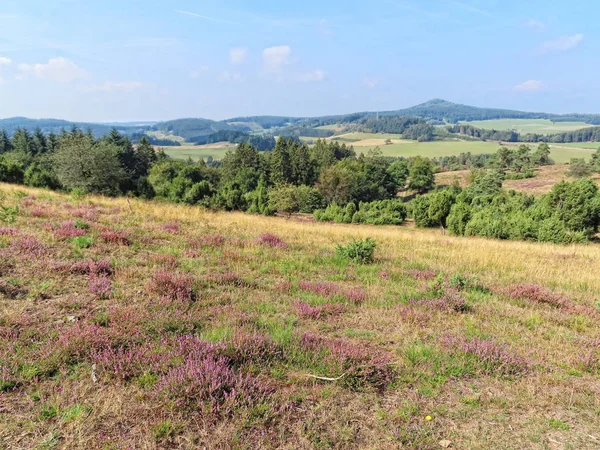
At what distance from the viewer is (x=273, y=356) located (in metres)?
4.98

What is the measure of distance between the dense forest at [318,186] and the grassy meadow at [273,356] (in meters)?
30.9

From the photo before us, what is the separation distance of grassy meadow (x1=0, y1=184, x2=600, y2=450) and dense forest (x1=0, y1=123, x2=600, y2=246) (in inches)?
1218

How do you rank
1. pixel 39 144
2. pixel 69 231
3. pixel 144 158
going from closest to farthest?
pixel 69 231 < pixel 144 158 < pixel 39 144

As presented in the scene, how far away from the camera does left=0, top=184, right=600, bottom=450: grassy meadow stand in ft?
12.2

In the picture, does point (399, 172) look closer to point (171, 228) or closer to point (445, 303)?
point (171, 228)

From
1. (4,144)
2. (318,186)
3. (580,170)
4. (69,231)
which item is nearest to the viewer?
(69,231)

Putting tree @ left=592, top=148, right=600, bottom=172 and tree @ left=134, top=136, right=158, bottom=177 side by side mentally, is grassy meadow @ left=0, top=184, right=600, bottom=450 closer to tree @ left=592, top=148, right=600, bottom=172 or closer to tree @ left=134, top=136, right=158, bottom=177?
tree @ left=134, top=136, right=158, bottom=177

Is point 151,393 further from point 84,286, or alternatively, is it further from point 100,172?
point 100,172

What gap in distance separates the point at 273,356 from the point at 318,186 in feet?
284

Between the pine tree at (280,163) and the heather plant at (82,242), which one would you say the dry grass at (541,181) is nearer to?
the pine tree at (280,163)

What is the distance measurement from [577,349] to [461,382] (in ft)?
9.38

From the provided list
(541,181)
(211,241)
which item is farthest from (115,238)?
(541,181)

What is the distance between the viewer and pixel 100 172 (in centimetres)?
4072

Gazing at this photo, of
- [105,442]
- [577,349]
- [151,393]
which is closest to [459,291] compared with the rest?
[577,349]
